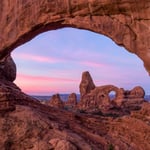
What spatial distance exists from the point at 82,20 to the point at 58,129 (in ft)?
14.0

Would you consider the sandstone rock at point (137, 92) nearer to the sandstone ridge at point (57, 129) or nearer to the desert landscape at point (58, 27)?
the sandstone ridge at point (57, 129)

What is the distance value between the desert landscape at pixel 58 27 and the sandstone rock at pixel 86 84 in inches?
1679

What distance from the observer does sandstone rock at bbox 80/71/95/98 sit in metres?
61.4

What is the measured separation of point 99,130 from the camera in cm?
1748

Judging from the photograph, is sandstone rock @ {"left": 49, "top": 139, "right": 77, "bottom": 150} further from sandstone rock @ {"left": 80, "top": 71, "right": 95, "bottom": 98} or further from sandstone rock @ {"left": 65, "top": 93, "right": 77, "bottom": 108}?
sandstone rock @ {"left": 80, "top": 71, "right": 95, "bottom": 98}

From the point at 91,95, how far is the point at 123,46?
43345 millimetres

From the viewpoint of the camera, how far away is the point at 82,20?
14797mm

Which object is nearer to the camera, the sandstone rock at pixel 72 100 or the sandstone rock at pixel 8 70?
the sandstone rock at pixel 8 70

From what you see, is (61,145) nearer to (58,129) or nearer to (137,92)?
(58,129)

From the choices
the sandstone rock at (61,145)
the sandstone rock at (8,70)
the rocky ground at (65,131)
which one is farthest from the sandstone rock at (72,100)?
the sandstone rock at (61,145)

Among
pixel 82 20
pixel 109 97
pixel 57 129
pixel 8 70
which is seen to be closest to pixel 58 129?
pixel 57 129

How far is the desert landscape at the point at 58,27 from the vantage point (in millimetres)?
13266

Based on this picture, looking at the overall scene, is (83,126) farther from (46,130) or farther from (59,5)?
(59,5)

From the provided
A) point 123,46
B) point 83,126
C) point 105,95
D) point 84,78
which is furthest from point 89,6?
point 84,78
